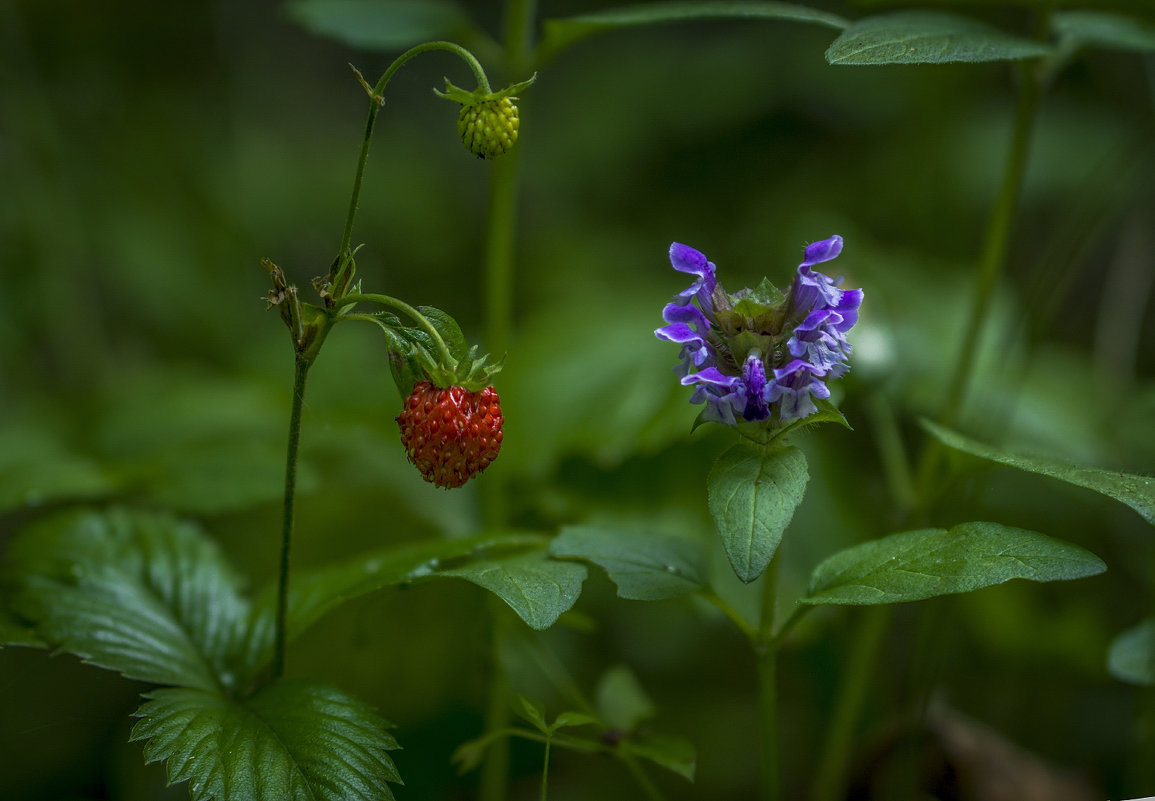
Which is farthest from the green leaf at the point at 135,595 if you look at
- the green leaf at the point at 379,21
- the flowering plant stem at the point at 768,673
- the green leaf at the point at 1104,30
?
the green leaf at the point at 1104,30

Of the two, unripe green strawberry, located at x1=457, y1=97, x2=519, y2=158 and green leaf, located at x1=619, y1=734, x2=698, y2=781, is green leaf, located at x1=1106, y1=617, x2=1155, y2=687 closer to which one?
green leaf, located at x1=619, y1=734, x2=698, y2=781

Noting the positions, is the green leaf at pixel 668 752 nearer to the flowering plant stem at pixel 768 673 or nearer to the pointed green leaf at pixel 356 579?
the flowering plant stem at pixel 768 673

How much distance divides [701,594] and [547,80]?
2.98 m

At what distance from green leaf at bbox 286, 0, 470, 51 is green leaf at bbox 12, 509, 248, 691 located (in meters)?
0.78

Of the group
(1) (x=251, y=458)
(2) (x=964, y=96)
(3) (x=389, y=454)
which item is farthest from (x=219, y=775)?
(2) (x=964, y=96)

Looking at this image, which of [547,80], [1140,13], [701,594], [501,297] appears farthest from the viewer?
[547,80]

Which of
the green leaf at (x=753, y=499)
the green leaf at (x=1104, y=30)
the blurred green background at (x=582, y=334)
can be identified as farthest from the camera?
the blurred green background at (x=582, y=334)

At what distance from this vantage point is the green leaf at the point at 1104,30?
4.13 ft

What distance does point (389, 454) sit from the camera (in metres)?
2.01

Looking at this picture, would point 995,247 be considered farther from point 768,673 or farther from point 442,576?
point 442,576

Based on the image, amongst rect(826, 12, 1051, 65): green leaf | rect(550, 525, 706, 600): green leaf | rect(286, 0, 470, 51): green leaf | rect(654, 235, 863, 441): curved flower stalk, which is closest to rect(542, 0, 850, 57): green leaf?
rect(826, 12, 1051, 65): green leaf

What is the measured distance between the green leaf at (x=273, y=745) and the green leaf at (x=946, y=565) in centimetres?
46

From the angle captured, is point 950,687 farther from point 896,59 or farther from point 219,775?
point 219,775

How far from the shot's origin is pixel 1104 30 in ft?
4.14
